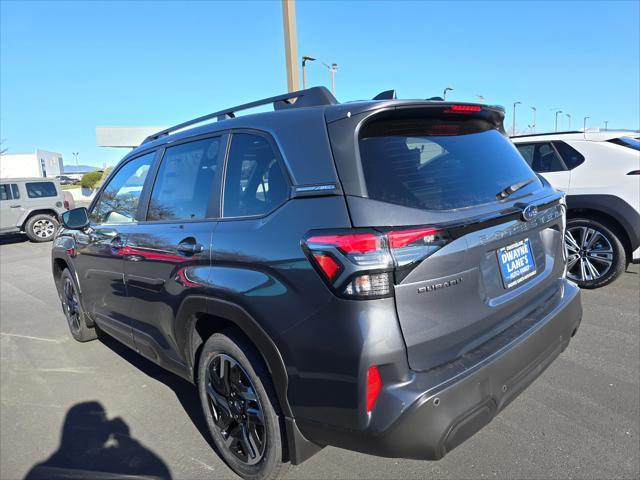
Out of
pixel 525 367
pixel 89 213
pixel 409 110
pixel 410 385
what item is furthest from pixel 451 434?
pixel 89 213

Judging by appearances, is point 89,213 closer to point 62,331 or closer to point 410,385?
point 62,331

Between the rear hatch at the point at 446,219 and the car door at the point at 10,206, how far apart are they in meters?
14.5

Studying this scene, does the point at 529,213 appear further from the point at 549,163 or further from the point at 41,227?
the point at 41,227

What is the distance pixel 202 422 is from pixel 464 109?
8.41 feet

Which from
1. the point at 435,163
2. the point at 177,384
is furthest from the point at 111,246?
the point at 435,163

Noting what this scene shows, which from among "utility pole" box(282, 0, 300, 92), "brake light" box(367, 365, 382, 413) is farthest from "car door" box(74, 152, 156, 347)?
"utility pole" box(282, 0, 300, 92)

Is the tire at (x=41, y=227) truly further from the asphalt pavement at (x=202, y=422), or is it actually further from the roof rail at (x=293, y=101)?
the roof rail at (x=293, y=101)

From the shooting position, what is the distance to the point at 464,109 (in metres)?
2.32

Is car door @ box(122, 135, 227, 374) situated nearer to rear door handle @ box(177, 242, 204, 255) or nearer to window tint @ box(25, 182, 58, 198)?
rear door handle @ box(177, 242, 204, 255)

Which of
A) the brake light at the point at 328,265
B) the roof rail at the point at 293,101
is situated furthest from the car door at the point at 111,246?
the brake light at the point at 328,265

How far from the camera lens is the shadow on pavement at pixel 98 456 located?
2516mm

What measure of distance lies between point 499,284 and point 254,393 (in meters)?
1.31

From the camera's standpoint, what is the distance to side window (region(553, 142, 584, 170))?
5.24m

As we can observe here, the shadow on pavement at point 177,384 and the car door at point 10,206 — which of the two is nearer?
the shadow on pavement at point 177,384
